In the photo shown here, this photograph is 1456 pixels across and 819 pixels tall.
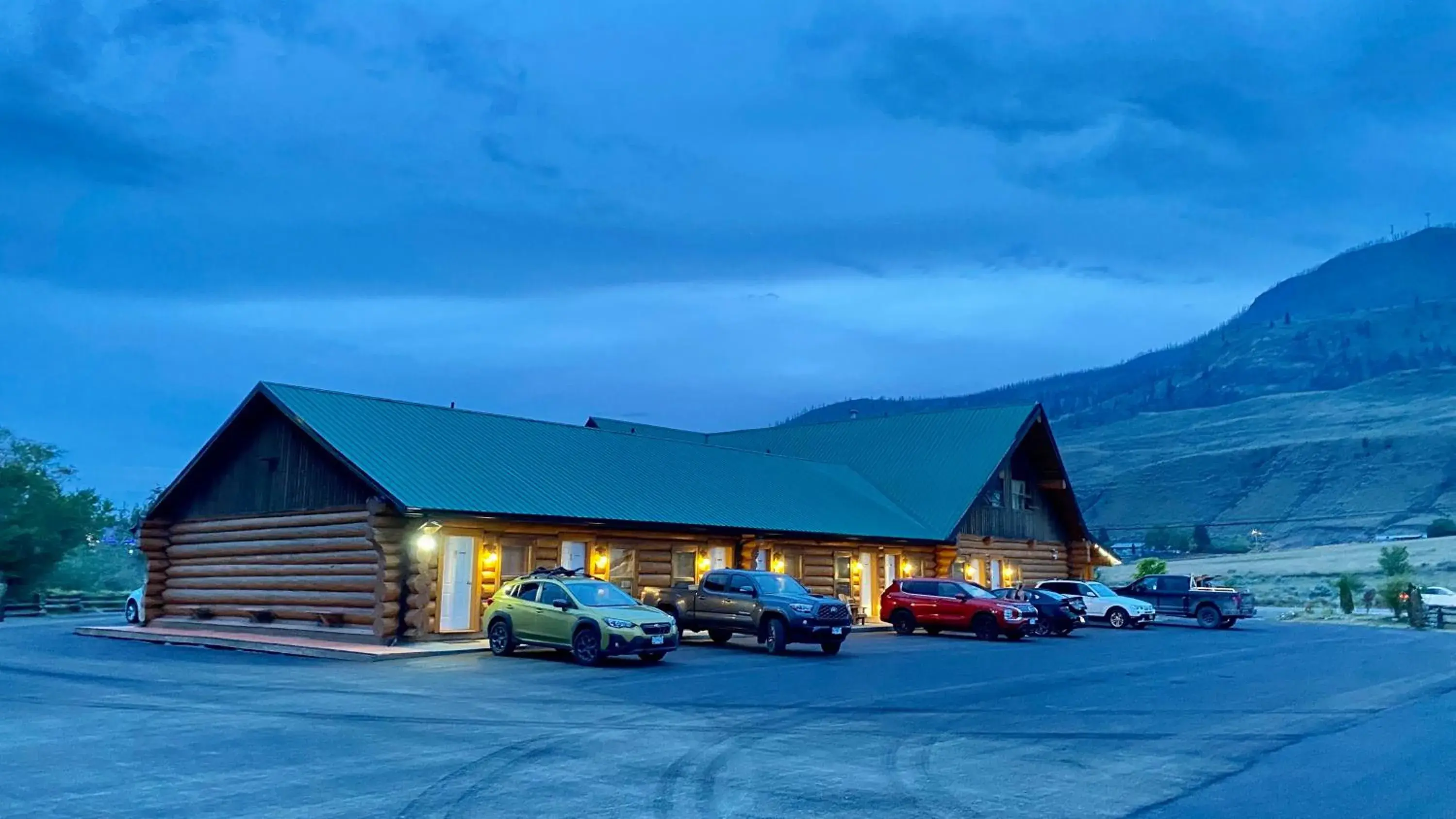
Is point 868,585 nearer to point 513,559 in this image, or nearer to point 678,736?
point 513,559

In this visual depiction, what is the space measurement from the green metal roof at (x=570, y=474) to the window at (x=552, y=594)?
3665 millimetres

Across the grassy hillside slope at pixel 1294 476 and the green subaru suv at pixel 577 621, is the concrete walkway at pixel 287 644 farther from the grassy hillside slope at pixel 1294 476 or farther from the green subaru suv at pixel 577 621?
the grassy hillside slope at pixel 1294 476

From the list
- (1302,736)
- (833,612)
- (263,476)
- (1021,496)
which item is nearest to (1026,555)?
(1021,496)

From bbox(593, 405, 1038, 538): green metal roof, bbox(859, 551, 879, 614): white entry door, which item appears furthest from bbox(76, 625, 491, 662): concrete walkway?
bbox(593, 405, 1038, 538): green metal roof

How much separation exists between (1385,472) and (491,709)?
141m

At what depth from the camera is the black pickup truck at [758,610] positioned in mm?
26344

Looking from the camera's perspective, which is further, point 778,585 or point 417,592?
point 778,585

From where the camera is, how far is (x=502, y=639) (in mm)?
24359

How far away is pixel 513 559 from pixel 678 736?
16.3 metres

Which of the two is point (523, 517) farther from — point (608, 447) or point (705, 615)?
point (608, 447)

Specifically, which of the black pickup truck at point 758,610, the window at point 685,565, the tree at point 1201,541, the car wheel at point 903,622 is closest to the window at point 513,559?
the black pickup truck at point 758,610

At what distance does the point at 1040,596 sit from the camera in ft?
122

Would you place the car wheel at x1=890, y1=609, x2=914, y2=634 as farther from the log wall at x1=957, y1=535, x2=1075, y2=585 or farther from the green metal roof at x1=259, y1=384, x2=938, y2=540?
the log wall at x1=957, y1=535, x2=1075, y2=585

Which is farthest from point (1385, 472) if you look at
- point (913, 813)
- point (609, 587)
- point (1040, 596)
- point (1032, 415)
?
point (913, 813)
